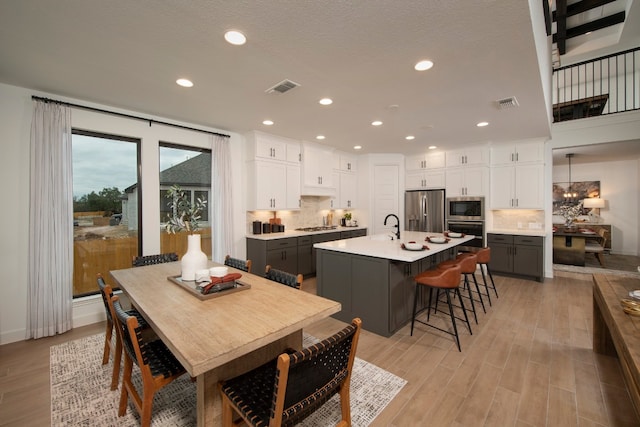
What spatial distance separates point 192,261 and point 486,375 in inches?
102

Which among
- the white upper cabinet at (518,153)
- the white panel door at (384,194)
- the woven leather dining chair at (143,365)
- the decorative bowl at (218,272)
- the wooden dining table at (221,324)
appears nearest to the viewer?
the wooden dining table at (221,324)

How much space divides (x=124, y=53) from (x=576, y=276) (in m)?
7.69

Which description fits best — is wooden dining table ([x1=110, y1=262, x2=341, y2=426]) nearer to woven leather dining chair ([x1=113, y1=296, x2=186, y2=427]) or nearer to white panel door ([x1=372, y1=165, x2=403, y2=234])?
woven leather dining chair ([x1=113, y1=296, x2=186, y2=427])

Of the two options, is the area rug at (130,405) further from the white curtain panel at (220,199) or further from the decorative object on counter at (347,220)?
the decorative object on counter at (347,220)

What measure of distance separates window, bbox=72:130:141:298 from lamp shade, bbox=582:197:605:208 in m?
11.0

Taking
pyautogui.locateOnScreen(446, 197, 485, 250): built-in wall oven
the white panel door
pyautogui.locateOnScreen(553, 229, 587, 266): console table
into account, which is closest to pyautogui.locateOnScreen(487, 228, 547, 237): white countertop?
pyautogui.locateOnScreen(446, 197, 485, 250): built-in wall oven

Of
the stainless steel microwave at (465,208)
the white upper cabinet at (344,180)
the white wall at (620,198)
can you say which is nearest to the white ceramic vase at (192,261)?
the white upper cabinet at (344,180)

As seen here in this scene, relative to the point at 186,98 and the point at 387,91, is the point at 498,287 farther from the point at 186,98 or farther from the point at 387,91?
the point at 186,98

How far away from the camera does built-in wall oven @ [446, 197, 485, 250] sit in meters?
5.60

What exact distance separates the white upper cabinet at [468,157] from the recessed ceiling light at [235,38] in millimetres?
5208

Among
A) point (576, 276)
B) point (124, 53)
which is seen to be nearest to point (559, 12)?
point (576, 276)

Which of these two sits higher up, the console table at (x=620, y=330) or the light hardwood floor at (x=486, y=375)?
the console table at (x=620, y=330)

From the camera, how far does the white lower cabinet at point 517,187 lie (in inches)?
203

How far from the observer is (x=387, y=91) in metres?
2.99
